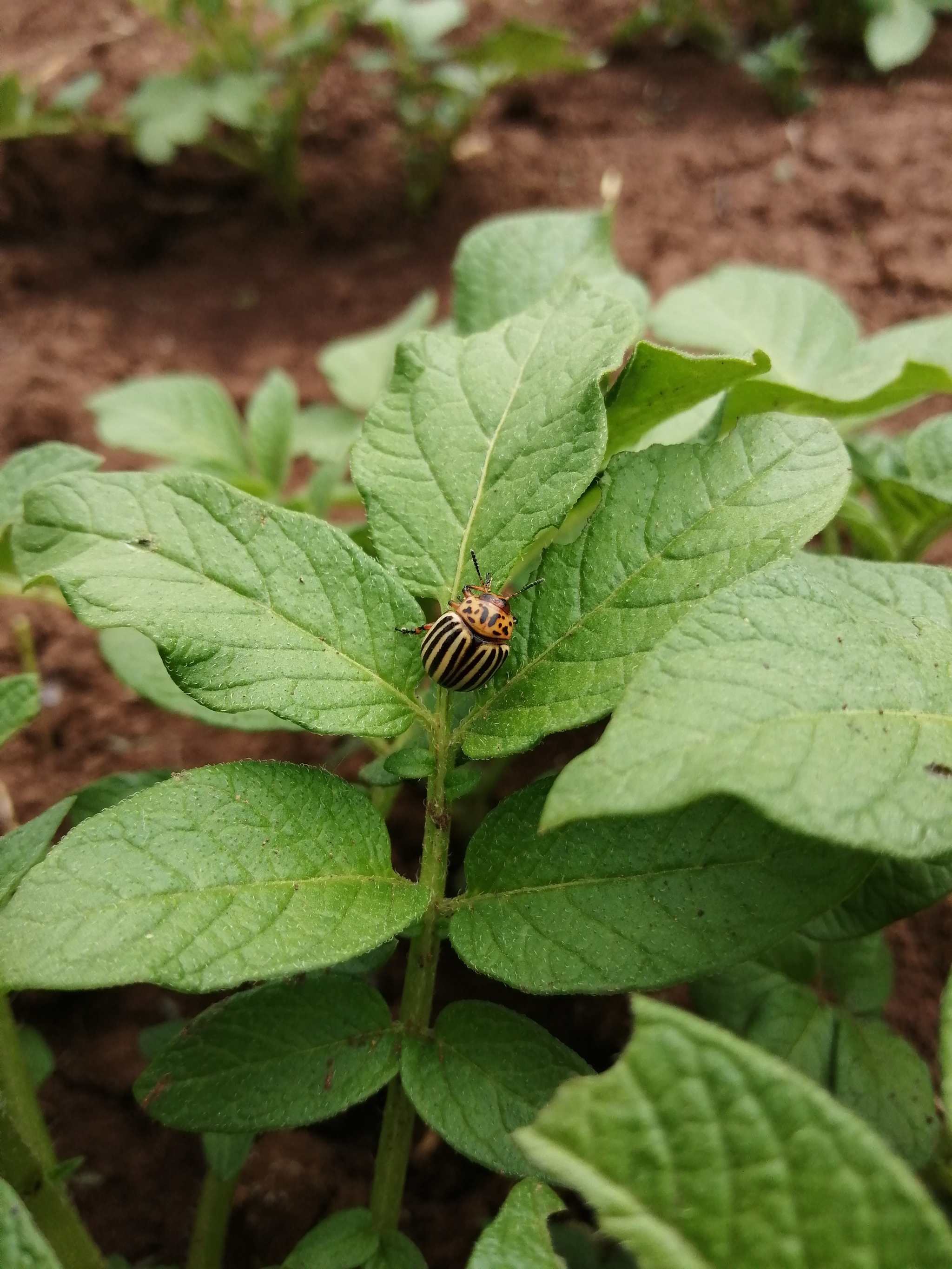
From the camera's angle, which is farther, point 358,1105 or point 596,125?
point 596,125

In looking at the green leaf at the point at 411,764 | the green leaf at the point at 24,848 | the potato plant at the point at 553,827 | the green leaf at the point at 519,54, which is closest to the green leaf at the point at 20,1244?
the potato plant at the point at 553,827

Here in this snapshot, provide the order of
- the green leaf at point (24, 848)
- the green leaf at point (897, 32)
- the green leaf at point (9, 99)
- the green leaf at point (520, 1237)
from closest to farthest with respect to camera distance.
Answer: the green leaf at point (520, 1237) < the green leaf at point (24, 848) < the green leaf at point (9, 99) < the green leaf at point (897, 32)

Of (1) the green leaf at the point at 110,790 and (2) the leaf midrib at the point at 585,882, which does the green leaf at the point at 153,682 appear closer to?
(1) the green leaf at the point at 110,790

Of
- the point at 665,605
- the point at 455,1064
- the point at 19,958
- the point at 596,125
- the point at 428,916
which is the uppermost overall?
the point at 596,125

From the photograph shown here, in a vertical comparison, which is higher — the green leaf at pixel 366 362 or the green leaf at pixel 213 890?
the green leaf at pixel 366 362

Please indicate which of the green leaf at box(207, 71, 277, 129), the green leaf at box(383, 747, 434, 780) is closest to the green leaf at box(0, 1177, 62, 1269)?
the green leaf at box(383, 747, 434, 780)

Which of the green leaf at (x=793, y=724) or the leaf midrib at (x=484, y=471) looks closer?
the green leaf at (x=793, y=724)

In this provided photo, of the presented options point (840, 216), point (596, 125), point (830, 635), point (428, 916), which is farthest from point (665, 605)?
point (596, 125)

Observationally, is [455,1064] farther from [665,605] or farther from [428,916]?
[665,605]
